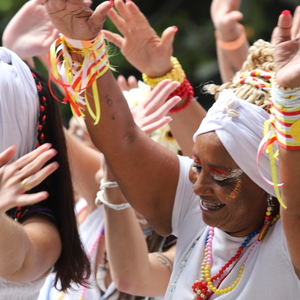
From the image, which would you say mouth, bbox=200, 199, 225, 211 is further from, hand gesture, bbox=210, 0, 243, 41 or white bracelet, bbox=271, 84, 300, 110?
hand gesture, bbox=210, 0, 243, 41

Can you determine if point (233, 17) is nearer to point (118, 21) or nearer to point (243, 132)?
point (118, 21)

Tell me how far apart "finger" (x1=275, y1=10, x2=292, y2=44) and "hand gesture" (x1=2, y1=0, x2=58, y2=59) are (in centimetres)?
131

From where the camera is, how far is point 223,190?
188 centimetres

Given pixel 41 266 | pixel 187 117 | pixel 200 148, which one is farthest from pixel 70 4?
pixel 187 117

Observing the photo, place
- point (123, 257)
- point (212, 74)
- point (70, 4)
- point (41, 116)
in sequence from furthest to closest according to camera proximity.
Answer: point (212, 74)
point (123, 257)
point (41, 116)
point (70, 4)

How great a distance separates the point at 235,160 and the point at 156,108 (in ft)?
1.87

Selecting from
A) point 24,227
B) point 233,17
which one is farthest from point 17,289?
point 233,17

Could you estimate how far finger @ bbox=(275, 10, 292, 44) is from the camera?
63.5 inches

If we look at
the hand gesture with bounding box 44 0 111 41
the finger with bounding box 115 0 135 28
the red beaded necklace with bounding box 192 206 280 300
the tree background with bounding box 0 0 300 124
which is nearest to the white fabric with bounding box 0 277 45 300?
the red beaded necklace with bounding box 192 206 280 300

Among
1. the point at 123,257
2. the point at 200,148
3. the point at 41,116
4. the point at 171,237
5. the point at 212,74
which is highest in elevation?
the point at 41,116

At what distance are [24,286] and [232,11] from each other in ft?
5.30

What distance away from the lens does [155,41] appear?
2607 mm

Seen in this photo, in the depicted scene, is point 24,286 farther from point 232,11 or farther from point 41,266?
point 232,11

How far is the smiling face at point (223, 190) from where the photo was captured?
6.17ft
